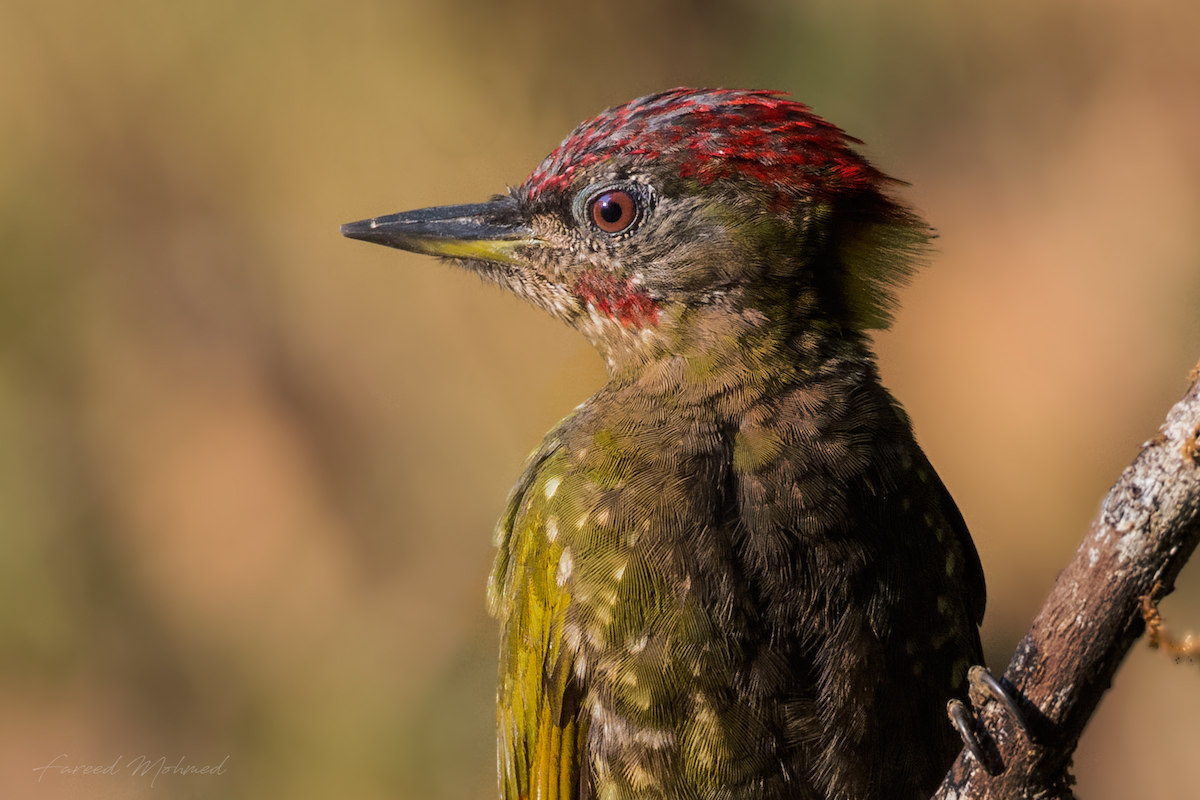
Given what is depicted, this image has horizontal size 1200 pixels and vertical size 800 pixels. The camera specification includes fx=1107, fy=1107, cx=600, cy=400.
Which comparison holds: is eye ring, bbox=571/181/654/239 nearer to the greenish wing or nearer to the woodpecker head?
the woodpecker head

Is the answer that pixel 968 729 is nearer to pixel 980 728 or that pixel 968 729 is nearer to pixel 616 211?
pixel 980 728

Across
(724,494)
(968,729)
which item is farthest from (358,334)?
(968,729)

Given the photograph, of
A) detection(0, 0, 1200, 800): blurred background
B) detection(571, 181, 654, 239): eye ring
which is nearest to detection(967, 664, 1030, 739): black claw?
detection(571, 181, 654, 239): eye ring

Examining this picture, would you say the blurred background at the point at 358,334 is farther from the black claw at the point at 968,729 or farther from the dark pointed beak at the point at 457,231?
the black claw at the point at 968,729

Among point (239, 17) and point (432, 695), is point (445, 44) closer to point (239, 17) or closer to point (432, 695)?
point (239, 17)

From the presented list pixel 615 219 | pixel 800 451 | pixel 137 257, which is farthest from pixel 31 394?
pixel 800 451

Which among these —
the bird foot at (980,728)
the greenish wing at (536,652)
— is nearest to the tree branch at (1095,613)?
the bird foot at (980,728)
